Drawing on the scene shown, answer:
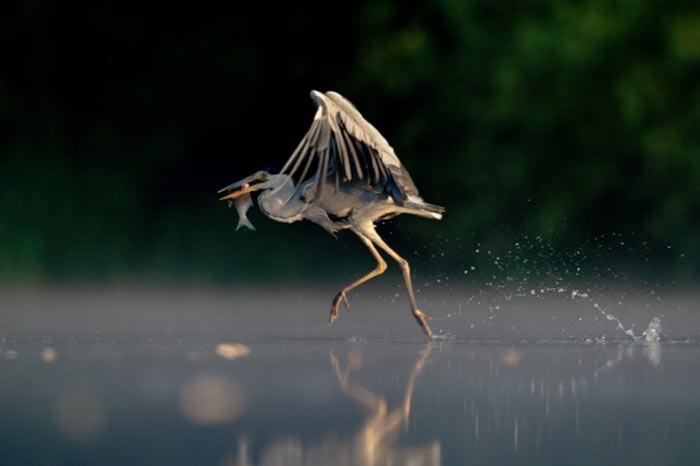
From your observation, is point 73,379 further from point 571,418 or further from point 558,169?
point 558,169

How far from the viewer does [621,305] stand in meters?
9.79

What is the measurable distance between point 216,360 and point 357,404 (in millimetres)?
1599

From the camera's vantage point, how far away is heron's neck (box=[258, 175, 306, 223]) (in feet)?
25.3

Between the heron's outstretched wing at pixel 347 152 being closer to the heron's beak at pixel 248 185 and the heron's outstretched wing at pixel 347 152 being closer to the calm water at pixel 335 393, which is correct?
the heron's beak at pixel 248 185

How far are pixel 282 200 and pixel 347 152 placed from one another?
561mm

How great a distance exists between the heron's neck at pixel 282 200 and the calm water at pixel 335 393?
622 mm

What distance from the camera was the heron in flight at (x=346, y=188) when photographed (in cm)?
722

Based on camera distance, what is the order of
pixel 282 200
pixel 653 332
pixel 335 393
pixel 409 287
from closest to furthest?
pixel 335 393 → pixel 282 200 → pixel 409 287 → pixel 653 332

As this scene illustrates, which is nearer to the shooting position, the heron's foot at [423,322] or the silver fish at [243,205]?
the heron's foot at [423,322]

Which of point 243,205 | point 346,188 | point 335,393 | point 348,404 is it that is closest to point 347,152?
point 346,188

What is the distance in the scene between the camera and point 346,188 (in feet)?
25.2

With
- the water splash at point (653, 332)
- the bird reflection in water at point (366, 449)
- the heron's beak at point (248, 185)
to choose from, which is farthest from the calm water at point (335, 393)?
the heron's beak at point (248, 185)

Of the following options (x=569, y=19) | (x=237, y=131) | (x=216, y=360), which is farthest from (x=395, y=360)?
(x=237, y=131)

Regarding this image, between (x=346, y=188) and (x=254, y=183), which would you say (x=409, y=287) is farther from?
(x=254, y=183)
